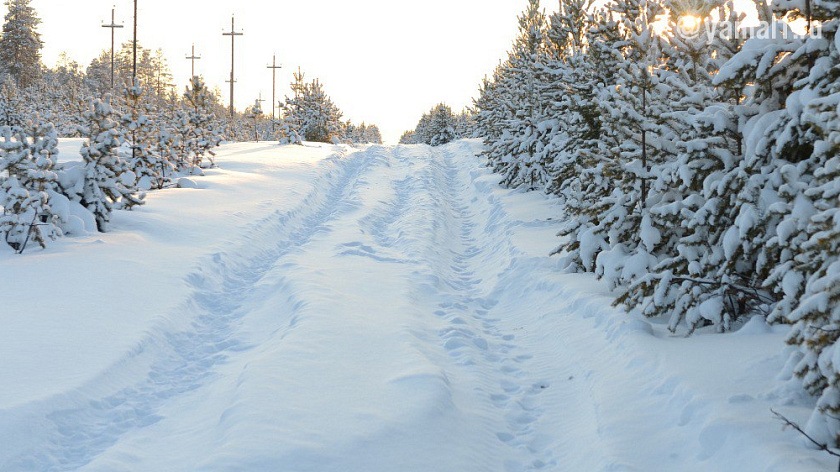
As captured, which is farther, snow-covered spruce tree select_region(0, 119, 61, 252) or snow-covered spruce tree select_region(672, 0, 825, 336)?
snow-covered spruce tree select_region(0, 119, 61, 252)

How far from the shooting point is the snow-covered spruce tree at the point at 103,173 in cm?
1195

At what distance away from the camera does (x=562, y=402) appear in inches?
233

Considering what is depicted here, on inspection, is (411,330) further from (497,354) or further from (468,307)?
(468,307)

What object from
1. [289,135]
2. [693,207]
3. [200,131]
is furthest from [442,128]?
[693,207]

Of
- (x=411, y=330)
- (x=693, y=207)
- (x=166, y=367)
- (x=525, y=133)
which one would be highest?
(x=525, y=133)

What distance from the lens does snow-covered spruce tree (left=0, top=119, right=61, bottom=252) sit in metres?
10.2

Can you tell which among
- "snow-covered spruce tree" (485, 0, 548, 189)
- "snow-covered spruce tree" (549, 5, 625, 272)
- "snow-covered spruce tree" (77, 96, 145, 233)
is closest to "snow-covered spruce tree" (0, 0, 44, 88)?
"snow-covered spruce tree" (485, 0, 548, 189)

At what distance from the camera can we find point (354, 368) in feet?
20.8

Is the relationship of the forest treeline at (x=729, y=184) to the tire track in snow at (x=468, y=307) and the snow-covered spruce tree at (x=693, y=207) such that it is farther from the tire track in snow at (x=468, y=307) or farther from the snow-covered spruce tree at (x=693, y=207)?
the tire track in snow at (x=468, y=307)

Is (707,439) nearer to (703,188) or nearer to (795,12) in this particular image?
(703,188)

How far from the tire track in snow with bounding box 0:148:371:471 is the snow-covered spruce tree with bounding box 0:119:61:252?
2.82 m

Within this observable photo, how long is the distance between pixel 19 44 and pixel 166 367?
86.2 meters

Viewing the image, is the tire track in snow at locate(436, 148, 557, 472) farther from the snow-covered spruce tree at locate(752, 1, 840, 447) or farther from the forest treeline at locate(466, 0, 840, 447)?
the snow-covered spruce tree at locate(752, 1, 840, 447)

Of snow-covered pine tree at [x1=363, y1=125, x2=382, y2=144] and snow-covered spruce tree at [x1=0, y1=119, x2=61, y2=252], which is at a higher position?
snow-covered pine tree at [x1=363, y1=125, x2=382, y2=144]
